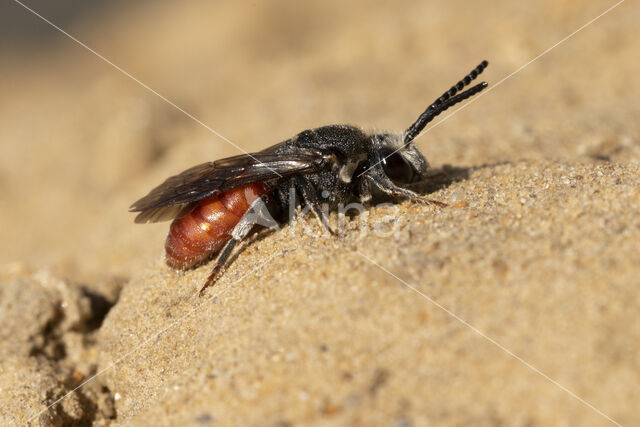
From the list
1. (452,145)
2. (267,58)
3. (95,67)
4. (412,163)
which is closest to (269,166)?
(412,163)

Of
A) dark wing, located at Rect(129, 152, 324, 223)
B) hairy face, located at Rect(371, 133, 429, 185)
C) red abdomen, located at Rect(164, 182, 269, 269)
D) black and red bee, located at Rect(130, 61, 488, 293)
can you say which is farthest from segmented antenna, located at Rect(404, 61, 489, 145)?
red abdomen, located at Rect(164, 182, 269, 269)

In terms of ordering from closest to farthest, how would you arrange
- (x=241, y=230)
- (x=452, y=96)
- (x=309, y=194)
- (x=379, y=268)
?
(x=379, y=268) → (x=241, y=230) → (x=309, y=194) → (x=452, y=96)

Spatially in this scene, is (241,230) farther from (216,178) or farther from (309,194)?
(309,194)

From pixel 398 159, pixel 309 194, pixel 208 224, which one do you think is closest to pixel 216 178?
pixel 208 224

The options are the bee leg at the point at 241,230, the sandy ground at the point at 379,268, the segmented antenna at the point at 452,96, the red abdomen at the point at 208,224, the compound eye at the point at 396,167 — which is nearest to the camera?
the sandy ground at the point at 379,268

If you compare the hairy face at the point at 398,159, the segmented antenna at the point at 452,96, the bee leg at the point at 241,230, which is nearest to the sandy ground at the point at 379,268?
the bee leg at the point at 241,230

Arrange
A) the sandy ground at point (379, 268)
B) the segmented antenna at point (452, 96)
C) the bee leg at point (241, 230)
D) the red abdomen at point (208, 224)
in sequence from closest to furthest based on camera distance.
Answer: the sandy ground at point (379, 268), the bee leg at point (241, 230), the red abdomen at point (208, 224), the segmented antenna at point (452, 96)

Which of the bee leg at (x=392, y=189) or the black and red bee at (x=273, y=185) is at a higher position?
the black and red bee at (x=273, y=185)

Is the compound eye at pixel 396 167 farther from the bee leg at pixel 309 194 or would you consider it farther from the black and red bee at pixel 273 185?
the bee leg at pixel 309 194
